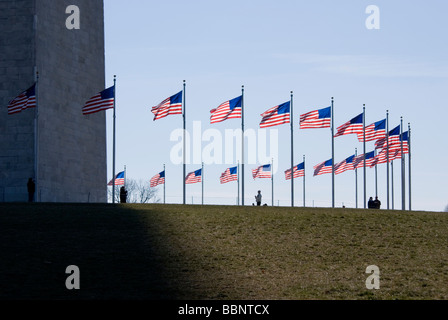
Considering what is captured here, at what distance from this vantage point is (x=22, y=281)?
3234cm

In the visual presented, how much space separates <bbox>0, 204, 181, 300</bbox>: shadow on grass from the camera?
102ft

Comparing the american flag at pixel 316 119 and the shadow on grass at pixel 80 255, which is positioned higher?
the american flag at pixel 316 119

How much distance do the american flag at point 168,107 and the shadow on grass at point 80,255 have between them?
379 inches

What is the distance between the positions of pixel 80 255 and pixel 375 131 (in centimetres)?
3966

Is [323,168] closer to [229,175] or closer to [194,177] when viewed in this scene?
[229,175]

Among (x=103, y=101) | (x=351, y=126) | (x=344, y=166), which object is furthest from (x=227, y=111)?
(x=344, y=166)

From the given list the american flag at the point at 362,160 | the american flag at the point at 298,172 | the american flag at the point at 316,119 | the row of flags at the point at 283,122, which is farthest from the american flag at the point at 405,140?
the american flag at the point at 316,119

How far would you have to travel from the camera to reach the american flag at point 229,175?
8538cm

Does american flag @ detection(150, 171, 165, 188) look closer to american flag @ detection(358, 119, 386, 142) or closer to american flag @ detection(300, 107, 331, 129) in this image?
american flag @ detection(358, 119, 386, 142)

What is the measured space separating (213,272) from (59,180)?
38.2 m

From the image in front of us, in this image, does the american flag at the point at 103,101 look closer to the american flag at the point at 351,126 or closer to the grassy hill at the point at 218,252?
the grassy hill at the point at 218,252

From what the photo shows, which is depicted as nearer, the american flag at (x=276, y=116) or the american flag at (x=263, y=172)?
the american flag at (x=276, y=116)
